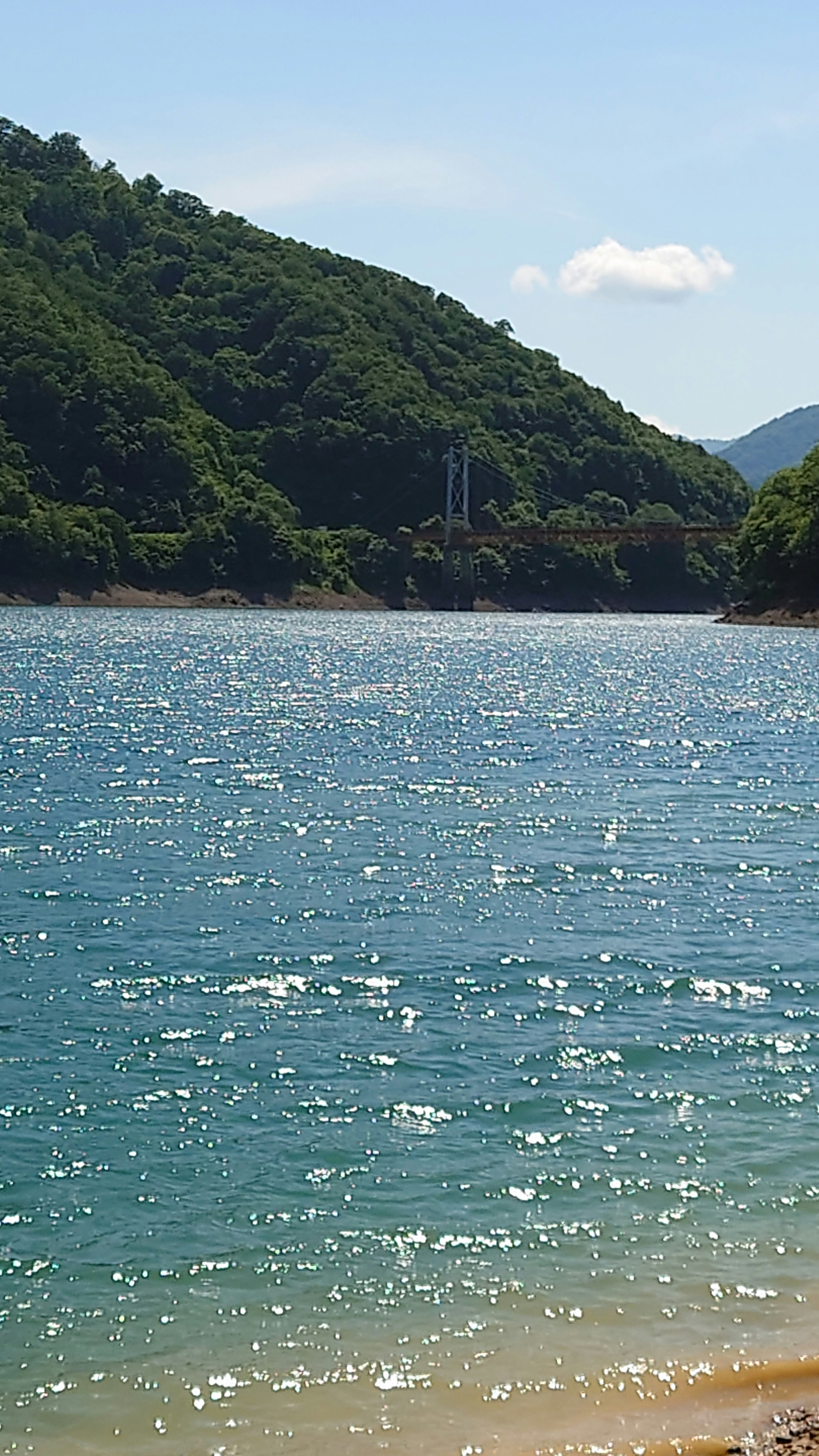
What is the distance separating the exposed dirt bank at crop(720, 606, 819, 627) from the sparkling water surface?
98.0 meters

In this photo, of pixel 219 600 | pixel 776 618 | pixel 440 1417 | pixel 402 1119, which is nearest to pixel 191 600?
pixel 219 600

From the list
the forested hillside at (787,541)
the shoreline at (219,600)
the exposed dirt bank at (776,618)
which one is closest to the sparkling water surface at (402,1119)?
the forested hillside at (787,541)

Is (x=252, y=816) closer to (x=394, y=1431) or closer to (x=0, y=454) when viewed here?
(x=394, y=1431)

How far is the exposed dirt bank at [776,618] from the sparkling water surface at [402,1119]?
97976 mm

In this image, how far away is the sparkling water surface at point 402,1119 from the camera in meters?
10.7

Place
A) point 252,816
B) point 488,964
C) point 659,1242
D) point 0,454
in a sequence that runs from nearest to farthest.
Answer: point 659,1242 → point 488,964 → point 252,816 → point 0,454

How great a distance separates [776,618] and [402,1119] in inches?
5192

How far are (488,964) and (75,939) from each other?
5.44m

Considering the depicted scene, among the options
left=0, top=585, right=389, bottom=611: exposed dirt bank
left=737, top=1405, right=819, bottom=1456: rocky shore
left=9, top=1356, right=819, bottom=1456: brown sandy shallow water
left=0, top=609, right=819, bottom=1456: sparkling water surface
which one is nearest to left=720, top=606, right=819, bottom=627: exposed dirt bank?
left=0, top=585, right=389, bottom=611: exposed dirt bank

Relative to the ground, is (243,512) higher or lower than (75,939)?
higher

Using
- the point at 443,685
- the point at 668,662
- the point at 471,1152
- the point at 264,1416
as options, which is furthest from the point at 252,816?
the point at 668,662

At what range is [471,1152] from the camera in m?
14.9

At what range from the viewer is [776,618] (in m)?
144

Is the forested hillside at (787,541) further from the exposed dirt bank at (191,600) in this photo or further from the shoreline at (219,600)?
the exposed dirt bank at (191,600)
